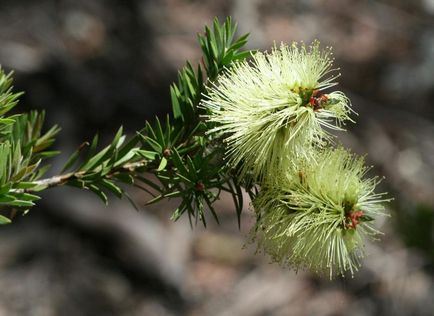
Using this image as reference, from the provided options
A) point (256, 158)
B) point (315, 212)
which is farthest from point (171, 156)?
point (315, 212)

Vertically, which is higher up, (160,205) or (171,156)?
(160,205)

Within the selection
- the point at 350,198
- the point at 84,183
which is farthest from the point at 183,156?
the point at 350,198

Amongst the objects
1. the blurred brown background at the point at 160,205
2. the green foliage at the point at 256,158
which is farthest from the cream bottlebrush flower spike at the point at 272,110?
the blurred brown background at the point at 160,205

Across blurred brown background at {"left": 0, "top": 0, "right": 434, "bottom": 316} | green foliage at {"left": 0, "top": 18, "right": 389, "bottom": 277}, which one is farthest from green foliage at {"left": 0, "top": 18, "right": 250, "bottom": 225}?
blurred brown background at {"left": 0, "top": 0, "right": 434, "bottom": 316}

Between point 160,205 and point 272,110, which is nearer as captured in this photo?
point 272,110

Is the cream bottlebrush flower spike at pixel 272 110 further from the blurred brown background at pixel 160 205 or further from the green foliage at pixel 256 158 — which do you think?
the blurred brown background at pixel 160 205

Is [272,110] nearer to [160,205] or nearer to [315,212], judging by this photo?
[315,212]
